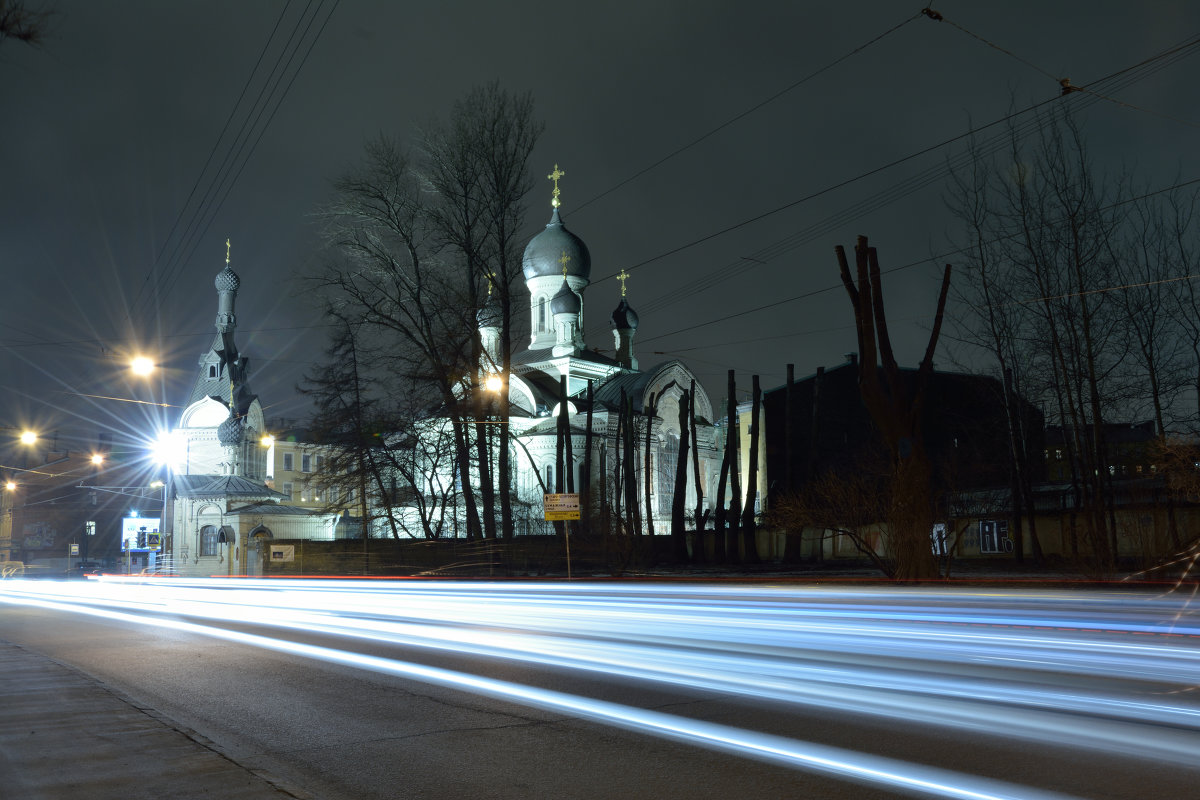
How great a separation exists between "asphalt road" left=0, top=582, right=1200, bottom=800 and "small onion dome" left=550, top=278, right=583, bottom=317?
46.4 meters

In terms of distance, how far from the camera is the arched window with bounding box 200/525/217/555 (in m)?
56.7

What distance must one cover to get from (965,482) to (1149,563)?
14419 millimetres

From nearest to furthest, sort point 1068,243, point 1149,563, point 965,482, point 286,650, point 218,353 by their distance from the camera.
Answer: point 286,650 → point 1149,563 → point 1068,243 → point 965,482 → point 218,353

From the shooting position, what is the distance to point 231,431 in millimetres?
70188

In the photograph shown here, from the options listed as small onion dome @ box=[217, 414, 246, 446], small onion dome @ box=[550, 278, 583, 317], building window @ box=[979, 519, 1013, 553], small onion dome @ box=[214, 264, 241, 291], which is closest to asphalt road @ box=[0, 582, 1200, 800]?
building window @ box=[979, 519, 1013, 553]

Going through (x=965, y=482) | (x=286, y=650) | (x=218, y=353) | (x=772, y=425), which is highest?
(x=218, y=353)

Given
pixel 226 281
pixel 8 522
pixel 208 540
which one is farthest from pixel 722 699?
pixel 8 522

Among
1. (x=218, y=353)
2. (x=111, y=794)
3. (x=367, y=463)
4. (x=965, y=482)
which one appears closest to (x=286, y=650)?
(x=111, y=794)

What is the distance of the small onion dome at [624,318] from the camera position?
66.2 m

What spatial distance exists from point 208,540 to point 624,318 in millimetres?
28547

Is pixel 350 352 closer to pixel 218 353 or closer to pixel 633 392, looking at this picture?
pixel 633 392

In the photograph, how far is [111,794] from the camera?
214 inches

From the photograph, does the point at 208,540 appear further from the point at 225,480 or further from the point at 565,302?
the point at 565,302

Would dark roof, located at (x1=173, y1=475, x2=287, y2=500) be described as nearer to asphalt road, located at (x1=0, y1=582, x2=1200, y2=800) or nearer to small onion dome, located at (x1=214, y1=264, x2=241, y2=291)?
small onion dome, located at (x1=214, y1=264, x2=241, y2=291)
